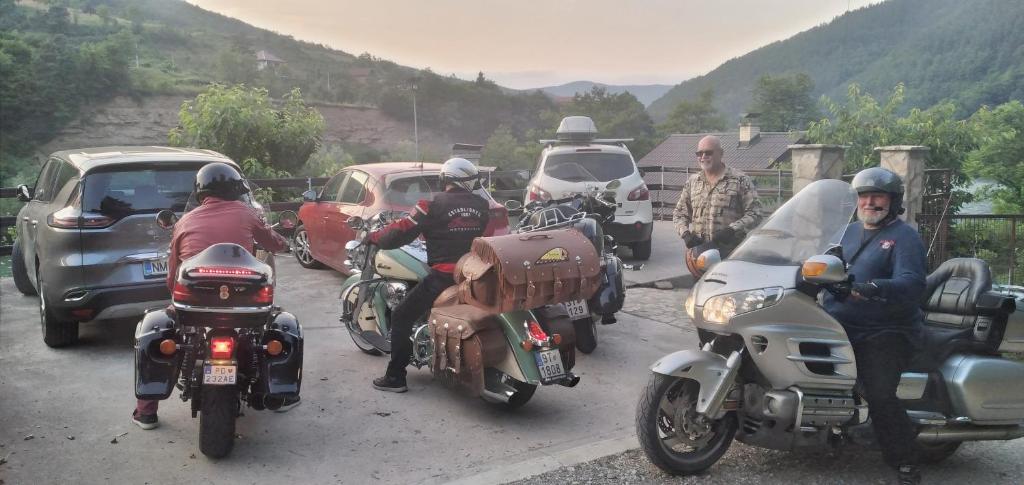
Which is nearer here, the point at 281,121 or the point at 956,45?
the point at 281,121

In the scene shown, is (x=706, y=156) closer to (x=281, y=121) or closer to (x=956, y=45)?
(x=281, y=121)

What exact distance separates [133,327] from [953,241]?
947 cm

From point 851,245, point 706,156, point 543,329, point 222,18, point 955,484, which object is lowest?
point 955,484

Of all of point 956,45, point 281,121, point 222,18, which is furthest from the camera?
point 222,18

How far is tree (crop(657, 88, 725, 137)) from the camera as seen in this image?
279ft

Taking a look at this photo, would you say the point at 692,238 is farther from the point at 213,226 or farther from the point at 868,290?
the point at 213,226

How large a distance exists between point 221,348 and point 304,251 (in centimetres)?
651

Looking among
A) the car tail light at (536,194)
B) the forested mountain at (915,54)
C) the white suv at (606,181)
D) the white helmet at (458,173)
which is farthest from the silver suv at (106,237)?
the forested mountain at (915,54)

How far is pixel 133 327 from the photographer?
7289mm

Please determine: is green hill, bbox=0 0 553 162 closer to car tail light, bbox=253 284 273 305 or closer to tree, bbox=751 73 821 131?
tree, bbox=751 73 821 131

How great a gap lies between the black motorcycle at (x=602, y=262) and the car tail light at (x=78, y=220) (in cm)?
344

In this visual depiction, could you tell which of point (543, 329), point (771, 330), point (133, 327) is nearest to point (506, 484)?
point (543, 329)

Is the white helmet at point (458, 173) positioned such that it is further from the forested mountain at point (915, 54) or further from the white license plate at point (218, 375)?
the forested mountain at point (915, 54)

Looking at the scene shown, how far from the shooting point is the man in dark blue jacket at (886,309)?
3822 mm
